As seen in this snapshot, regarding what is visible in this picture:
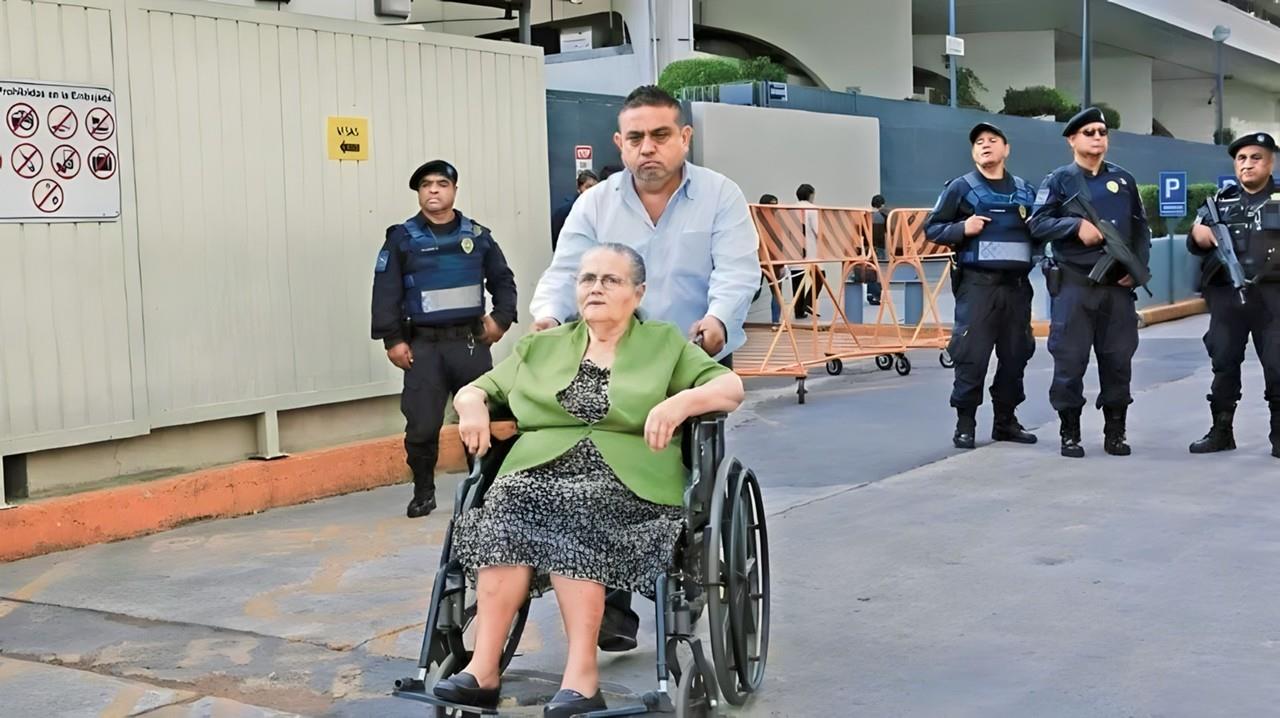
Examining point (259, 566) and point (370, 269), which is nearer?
point (259, 566)

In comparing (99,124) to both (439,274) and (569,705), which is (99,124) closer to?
(439,274)

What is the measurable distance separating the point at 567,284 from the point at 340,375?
3.87m

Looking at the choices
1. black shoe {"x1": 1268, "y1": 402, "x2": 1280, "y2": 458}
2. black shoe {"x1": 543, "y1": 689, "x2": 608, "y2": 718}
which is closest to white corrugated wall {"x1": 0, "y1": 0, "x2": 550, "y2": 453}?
black shoe {"x1": 543, "y1": 689, "x2": 608, "y2": 718}

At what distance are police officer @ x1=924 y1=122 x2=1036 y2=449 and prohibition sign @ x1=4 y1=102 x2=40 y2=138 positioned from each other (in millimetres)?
5069

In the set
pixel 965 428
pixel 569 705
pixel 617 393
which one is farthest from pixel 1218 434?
pixel 569 705

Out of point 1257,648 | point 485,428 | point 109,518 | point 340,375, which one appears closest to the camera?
point 485,428

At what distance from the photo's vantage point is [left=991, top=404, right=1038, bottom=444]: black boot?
9.55 m

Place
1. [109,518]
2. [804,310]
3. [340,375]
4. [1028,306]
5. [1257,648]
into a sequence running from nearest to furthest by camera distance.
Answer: [1257,648], [109,518], [340,375], [1028,306], [804,310]

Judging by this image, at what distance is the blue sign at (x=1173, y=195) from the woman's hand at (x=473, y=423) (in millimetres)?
16461

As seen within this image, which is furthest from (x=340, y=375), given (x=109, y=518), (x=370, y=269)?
(x=109, y=518)

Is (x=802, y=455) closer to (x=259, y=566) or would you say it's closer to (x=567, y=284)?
(x=259, y=566)

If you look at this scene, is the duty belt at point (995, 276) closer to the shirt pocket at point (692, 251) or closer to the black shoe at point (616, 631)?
the shirt pocket at point (692, 251)

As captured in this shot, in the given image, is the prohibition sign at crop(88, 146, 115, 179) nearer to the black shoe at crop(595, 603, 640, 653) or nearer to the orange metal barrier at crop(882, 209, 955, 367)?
the black shoe at crop(595, 603, 640, 653)

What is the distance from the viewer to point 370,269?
8.83 m
